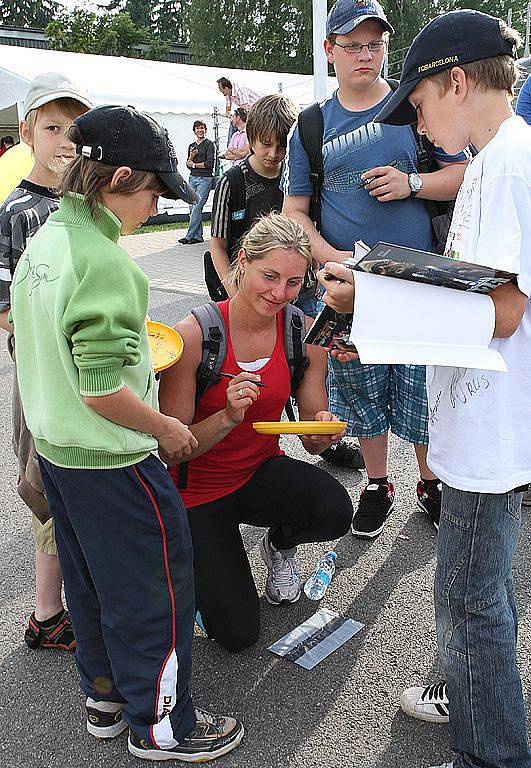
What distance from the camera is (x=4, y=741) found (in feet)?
7.40

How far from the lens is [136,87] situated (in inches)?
652

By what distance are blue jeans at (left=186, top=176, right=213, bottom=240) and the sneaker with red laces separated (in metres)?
10.4

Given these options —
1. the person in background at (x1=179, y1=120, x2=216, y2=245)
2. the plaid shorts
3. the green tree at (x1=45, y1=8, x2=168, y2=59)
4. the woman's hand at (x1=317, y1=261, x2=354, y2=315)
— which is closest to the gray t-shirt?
the woman's hand at (x1=317, y1=261, x2=354, y2=315)

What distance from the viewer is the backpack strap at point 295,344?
113 inches

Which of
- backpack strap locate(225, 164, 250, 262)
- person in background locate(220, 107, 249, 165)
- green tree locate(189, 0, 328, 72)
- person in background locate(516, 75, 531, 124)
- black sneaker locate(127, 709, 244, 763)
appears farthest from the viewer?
green tree locate(189, 0, 328, 72)

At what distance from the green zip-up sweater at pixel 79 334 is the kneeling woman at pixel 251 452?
687 millimetres

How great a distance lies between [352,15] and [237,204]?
1.13 m

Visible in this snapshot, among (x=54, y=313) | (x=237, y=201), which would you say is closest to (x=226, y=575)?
(x=54, y=313)

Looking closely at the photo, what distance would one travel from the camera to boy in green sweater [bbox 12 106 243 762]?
173 centimetres

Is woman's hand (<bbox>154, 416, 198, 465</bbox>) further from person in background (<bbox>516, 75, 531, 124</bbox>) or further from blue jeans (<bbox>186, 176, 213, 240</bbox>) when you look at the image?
blue jeans (<bbox>186, 176, 213, 240</bbox>)

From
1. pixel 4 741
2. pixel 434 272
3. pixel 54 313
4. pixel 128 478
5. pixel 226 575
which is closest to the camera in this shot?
pixel 434 272

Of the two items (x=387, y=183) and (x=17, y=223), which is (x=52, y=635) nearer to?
(x=17, y=223)

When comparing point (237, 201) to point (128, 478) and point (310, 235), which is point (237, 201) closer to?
point (310, 235)

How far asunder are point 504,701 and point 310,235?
2029 millimetres
